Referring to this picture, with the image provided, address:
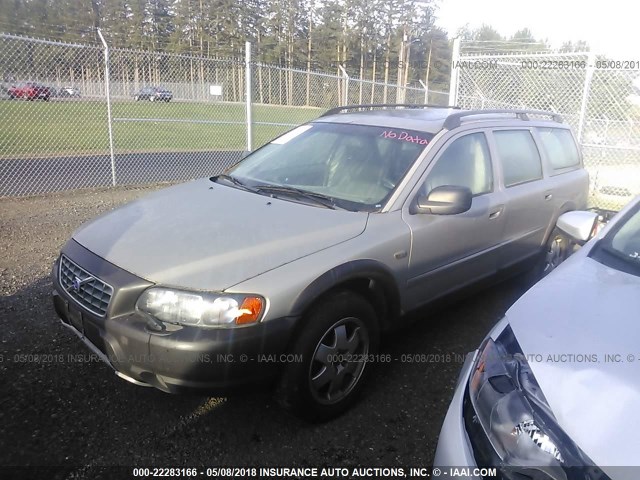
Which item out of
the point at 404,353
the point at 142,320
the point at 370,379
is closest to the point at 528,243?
the point at 404,353

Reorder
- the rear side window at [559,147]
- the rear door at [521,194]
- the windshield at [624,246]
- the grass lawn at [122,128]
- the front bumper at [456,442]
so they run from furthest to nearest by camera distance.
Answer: the grass lawn at [122,128]
the rear side window at [559,147]
the rear door at [521,194]
the windshield at [624,246]
the front bumper at [456,442]

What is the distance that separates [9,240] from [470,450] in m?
5.64

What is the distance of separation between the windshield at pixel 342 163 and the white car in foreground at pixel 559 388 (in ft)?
4.47

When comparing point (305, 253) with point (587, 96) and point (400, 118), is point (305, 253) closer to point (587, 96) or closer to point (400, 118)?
point (400, 118)

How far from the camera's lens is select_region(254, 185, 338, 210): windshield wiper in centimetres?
→ 312

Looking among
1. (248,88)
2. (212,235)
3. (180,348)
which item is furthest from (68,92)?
(180,348)

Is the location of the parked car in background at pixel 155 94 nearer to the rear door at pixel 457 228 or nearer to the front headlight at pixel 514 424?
the rear door at pixel 457 228

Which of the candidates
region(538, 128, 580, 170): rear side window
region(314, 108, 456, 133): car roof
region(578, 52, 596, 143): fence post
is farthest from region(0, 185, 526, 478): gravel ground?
region(578, 52, 596, 143): fence post

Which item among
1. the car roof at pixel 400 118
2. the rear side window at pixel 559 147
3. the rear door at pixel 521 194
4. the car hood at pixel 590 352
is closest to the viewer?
the car hood at pixel 590 352

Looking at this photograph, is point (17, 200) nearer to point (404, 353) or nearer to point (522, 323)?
→ point (404, 353)

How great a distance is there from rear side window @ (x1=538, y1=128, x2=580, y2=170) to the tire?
9.73 feet

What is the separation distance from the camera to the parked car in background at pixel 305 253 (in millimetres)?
2326

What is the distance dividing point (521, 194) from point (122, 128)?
16.4 m

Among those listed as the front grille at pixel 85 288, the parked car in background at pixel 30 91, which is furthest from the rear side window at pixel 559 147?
the parked car in background at pixel 30 91
